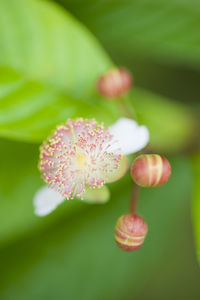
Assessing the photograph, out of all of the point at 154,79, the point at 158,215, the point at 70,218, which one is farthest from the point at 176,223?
the point at 154,79

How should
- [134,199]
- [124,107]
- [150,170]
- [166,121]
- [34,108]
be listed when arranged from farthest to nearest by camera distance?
[166,121], [124,107], [34,108], [134,199], [150,170]

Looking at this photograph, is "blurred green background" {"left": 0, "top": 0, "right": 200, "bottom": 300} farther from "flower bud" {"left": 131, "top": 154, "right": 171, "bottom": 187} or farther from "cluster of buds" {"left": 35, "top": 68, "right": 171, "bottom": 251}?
"flower bud" {"left": 131, "top": 154, "right": 171, "bottom": 187}

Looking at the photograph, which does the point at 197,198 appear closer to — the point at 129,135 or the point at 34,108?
the point at 129,135

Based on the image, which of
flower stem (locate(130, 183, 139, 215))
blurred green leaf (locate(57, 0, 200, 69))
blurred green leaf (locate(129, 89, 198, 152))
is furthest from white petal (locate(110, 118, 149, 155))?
blurred green leaf (locate(57, 0, 200, 69))

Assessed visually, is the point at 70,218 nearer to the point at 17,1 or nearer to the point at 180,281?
the point at 180,281

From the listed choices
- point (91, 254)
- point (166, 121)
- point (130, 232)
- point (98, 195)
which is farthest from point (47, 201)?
point (91, 254)

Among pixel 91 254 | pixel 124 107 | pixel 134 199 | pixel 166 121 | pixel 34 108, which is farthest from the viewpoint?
pixel 91 254
